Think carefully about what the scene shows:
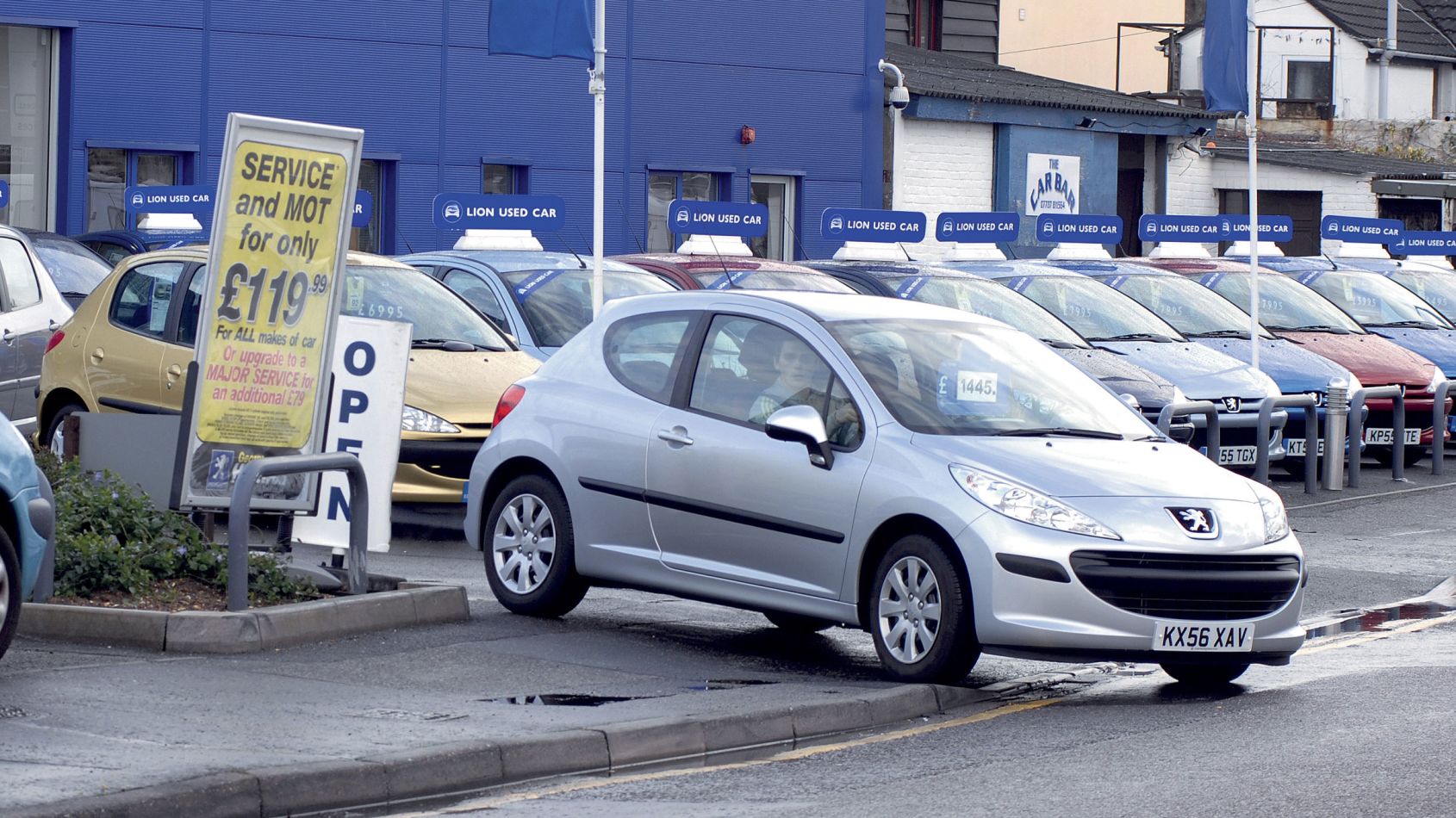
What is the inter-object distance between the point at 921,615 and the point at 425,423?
5217 mm

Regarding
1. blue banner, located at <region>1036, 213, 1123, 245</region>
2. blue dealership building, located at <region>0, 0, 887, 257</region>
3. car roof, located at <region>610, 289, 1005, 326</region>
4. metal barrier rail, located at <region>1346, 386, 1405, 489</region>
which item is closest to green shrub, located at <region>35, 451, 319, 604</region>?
car roof, located at <region>610, 289, 1005, 326</region>

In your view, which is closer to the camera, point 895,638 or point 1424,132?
point 895,638

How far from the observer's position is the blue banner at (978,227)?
76.1 ft

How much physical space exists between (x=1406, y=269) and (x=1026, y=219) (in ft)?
31.1

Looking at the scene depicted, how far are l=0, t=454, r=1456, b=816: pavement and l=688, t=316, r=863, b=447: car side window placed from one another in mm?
1070

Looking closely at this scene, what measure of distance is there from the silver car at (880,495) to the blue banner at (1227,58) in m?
10.3

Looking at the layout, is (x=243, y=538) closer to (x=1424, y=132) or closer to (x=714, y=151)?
(x=714, y=151)

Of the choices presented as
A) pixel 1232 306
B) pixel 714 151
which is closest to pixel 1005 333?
pixel 1232 306

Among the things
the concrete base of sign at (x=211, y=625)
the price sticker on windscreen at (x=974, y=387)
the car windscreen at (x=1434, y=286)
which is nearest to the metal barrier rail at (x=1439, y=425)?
the car windscreen at (x=1434, y=286)

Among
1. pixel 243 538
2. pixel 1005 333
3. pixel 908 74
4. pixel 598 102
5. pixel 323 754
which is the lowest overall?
pixel 323 754

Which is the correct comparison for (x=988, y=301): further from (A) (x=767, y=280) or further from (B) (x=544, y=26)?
(B) (x=544, y=26)

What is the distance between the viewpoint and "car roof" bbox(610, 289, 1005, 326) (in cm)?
995

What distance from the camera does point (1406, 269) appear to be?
25453 millimetres

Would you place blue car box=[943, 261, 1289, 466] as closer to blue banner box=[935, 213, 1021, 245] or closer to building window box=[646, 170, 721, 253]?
blue banner box=[935, 213, 1021, 245]
